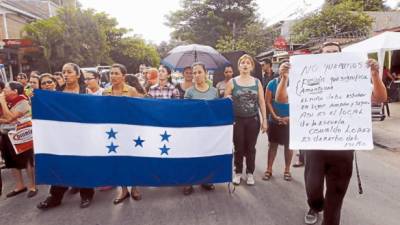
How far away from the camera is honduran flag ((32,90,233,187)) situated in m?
4.16

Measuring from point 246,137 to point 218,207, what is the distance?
3.75 feet

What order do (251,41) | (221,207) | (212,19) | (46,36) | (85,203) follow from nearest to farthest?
(221,207) → (85,203) → (46,36) → (251,41) → (212,19)

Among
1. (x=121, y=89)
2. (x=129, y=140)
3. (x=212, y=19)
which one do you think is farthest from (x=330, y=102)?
(x=212, y=19)

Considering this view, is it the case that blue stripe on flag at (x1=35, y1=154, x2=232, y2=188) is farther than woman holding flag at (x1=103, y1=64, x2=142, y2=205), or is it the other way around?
woman holding flag at (x1=103, y1=64, x2=142, y2=205)

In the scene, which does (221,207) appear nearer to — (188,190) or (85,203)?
(188,190)

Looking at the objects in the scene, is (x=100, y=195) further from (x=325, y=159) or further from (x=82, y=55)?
(x=82, y=55)

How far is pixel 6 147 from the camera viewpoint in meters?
4.88

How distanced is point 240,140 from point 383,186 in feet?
6.89

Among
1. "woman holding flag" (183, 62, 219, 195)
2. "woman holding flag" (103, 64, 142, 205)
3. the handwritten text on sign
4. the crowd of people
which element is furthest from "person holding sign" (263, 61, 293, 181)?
"woman holding flag" (103, 64, 142, 205)

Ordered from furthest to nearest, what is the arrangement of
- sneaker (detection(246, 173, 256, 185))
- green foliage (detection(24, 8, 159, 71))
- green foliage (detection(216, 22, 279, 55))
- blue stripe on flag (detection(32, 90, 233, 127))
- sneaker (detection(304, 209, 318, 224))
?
green foliage (detection(216, 22, 279, 55)), green foliage (detection(24, 8, 159, 71)), sneaker (detection(246, 173, 256, 185)), blue stripe on flag (detection(32, 90, 233, 127)), sneaker (detection(304, 209, 318, 224))

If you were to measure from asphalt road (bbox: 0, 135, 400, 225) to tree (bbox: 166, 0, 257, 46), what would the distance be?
3637 cm

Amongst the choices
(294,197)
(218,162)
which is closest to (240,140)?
(218,162)

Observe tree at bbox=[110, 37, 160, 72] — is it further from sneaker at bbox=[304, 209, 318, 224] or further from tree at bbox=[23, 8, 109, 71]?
sneaker at bbox=[304, 209, 318, 224]

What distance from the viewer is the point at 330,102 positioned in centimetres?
326
